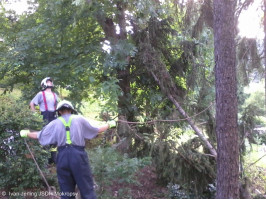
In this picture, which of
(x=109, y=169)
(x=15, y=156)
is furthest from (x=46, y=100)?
(x=109, y=169)

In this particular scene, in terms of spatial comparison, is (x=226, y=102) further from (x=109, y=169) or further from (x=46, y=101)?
(x=46, y=101)

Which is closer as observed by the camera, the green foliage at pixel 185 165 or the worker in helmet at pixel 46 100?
the worker in helmet at pixel 46 100

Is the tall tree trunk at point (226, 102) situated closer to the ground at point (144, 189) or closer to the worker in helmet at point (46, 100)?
the ground at point (144, 189)

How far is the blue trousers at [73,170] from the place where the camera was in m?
3.79

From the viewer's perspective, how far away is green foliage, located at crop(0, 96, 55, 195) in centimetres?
530

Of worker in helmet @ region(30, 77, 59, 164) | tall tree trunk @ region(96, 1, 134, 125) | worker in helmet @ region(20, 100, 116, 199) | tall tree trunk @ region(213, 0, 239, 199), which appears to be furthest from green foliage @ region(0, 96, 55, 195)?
tall tree trunk @ region(96, 1, 134, 125)

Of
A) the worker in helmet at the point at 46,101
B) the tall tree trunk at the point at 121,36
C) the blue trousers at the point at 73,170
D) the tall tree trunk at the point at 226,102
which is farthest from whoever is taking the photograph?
the tall tree trunk at the point at 121,36

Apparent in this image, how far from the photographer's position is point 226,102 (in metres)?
5.47

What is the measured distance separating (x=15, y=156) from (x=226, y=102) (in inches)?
165

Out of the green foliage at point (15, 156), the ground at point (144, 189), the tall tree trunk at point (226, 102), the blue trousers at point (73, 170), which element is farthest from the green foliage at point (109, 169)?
the tall tree trunk at point (226, 102)

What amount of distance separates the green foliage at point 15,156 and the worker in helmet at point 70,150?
1.56 metres

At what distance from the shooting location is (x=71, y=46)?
8.97m

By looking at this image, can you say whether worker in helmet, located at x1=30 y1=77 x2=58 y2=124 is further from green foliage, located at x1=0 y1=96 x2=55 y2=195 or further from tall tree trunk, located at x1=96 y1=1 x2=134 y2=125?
tall tree trunk, located at x1=96 y1=1 x2=134 y2=125

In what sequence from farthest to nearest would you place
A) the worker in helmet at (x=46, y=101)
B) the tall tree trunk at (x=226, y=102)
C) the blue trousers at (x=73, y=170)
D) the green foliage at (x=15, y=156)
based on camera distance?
the worker in helmet at (x=46, y=101), the tall tree trunk at (x=226, y=102), the green foliage at (x=15, y=156), the blue trousers at (x=73, y=170)
